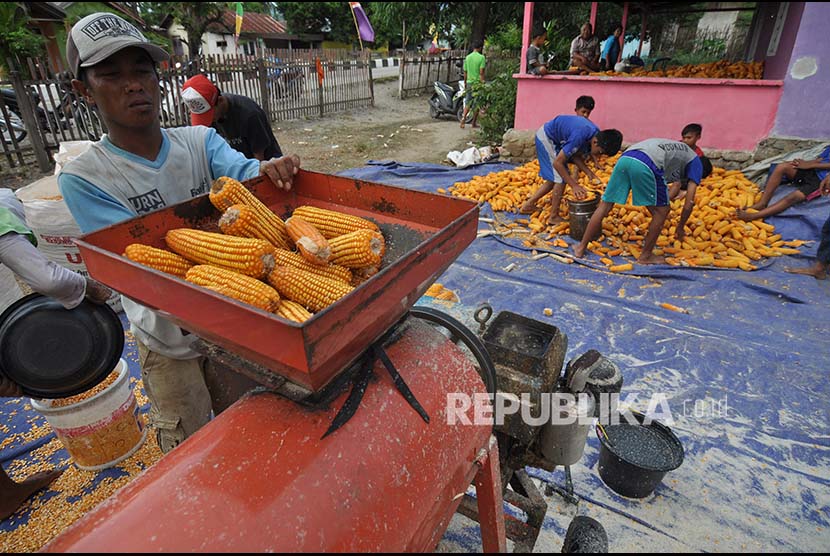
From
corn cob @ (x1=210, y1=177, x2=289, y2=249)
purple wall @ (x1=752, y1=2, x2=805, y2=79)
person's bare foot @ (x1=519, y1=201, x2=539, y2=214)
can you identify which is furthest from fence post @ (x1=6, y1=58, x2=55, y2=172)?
purple wall @ (x1=752, y1=2, x2=805, y2=79)

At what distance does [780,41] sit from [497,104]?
27.2 feet

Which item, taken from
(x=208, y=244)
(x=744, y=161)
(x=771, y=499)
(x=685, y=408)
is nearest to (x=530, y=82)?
(x=744, y=161)

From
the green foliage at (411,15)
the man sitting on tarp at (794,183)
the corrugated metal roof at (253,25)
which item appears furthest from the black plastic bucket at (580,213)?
the corrugated metal roof at (253,25)

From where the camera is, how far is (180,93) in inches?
404

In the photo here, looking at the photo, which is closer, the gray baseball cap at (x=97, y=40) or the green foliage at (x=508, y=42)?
the gray baseball cap at (x=97, y=40)

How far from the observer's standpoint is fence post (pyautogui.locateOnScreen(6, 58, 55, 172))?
8.47 m

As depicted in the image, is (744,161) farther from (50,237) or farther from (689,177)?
(50,237)

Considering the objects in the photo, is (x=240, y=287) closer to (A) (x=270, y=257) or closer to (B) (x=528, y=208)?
(A) (x=270, y=257)

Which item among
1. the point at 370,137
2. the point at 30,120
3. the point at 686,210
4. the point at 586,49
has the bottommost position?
the point at 686,210

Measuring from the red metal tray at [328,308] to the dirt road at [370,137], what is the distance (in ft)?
28.4

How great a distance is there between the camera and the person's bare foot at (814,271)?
499 cm

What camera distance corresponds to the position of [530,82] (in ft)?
30.5

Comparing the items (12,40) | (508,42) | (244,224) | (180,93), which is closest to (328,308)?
(244,224)

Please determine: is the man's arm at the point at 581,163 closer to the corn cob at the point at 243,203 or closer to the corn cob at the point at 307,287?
the corn cob at the point at 243,203
